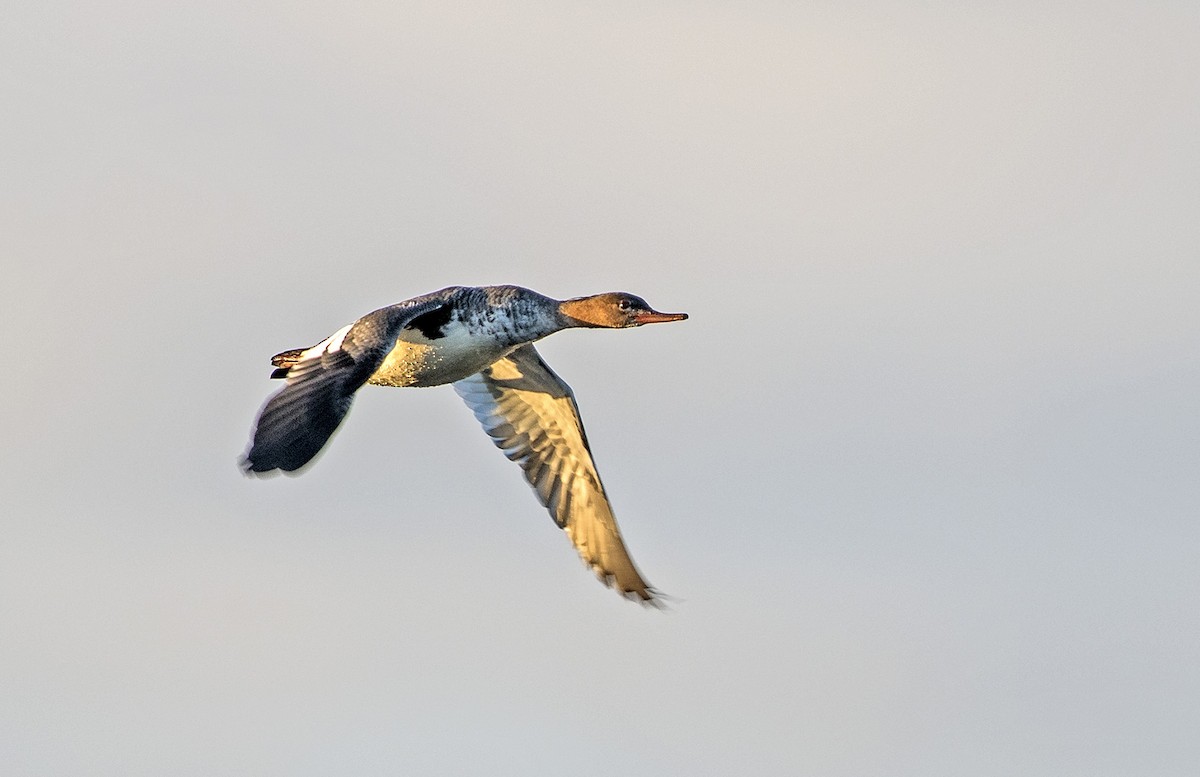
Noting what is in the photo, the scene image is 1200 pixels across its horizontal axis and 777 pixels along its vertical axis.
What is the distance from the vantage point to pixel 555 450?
27.5m

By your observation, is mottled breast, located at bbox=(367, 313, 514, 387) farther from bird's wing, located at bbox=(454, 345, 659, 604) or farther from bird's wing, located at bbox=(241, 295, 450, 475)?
bird's wing, located at bbox=(454, 345, 659, 604)

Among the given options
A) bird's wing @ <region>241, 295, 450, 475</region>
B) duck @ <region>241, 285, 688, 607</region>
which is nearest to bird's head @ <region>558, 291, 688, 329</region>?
duck @ <region>241, 285, 688, 607</region>

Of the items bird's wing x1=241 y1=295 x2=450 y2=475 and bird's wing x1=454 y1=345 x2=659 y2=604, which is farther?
bird's wing x1=454 y1=345 x2=659 y2=604

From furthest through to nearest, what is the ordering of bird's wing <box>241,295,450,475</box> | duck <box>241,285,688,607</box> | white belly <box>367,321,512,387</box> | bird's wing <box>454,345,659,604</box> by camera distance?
bird's wing <box>454,345,659,604</box> → white belly <box>367,321,512,387</box> → duck <box>241,285,688,607</box> → bird's wing <box>241,295,450,475</box>

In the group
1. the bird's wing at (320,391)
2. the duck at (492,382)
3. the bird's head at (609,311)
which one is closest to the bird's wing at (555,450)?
the duck at (492,382)

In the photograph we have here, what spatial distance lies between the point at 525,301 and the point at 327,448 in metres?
4.86

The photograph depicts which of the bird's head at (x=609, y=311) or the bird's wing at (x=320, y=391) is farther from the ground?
the bird's head at (x=609, y=311)

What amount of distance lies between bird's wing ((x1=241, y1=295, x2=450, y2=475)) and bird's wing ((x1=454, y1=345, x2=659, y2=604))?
3.51 meters

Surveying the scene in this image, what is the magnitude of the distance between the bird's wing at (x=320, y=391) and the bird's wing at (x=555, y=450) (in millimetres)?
3512

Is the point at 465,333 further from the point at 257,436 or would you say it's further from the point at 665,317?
the point at 257,436

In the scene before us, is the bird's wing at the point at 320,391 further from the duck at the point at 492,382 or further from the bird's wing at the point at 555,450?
the bird's wing at the point at 555,450

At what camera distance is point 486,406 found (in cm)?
2758

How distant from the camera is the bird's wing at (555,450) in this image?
88.8 feet

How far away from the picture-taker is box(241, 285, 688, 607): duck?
2047cm
